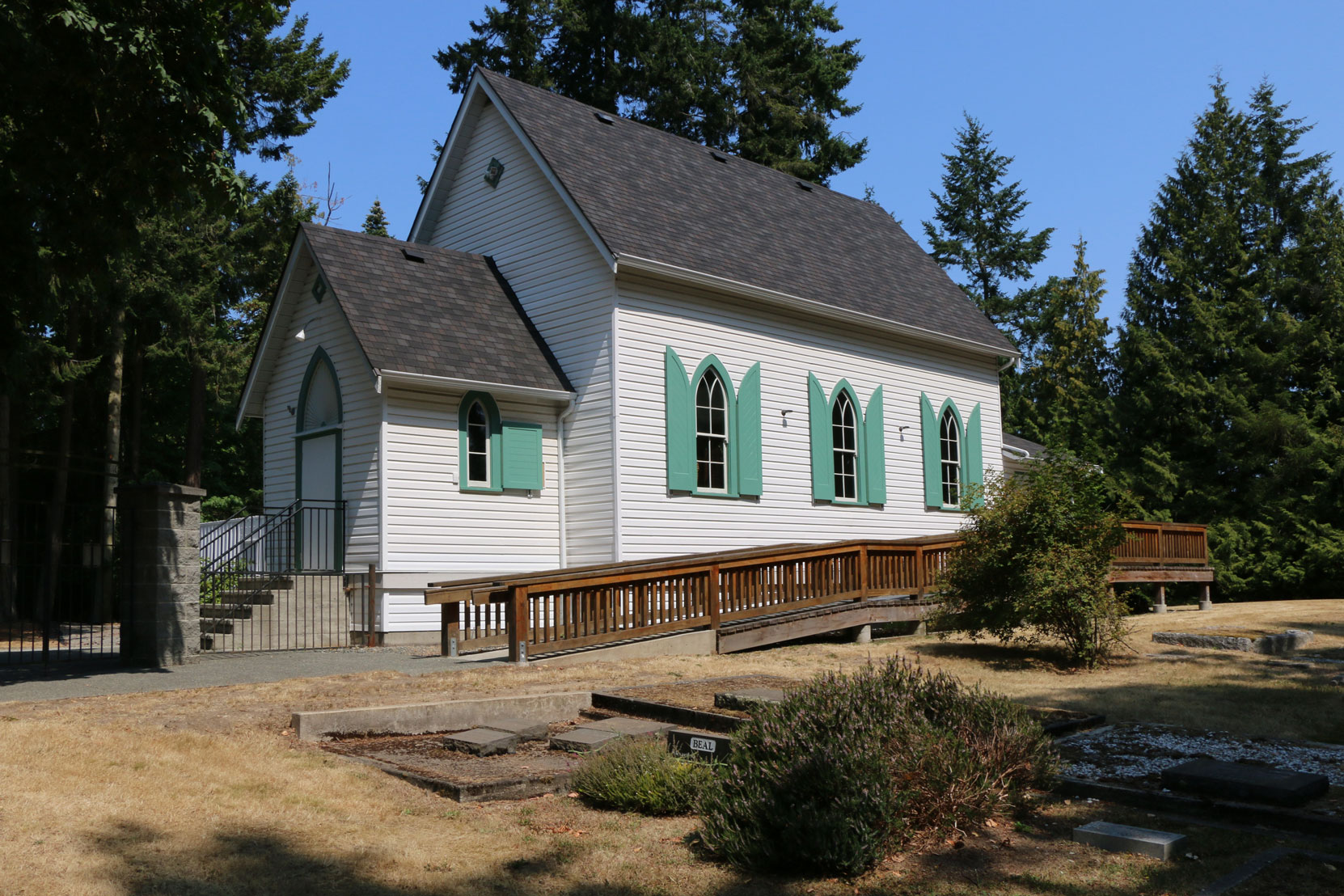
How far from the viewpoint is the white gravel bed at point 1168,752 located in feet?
22.3

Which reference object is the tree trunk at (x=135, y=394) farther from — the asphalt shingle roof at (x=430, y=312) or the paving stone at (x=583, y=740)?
the paving stone at (x=583, y=740)

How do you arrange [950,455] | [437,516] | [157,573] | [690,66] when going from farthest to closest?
[690,66] < [950,455] < [437,516] < [157,573]

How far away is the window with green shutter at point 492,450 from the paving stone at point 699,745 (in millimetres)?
10245

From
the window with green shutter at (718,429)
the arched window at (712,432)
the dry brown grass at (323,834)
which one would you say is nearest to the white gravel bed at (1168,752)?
the dry brown grass at (323,834)

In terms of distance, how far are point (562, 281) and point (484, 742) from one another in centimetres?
1194

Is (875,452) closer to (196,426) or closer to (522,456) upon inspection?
(522,456)

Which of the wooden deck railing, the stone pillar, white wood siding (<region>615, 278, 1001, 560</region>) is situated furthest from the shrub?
the stone pillar

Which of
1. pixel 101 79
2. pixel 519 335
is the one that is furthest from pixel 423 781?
pixel 519 335

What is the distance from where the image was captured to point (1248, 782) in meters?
5.79

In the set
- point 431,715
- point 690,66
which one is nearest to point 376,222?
point 690,66

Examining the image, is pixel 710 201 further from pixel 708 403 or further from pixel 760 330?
pixel 708 403

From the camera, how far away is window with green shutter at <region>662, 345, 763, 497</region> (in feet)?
60.4

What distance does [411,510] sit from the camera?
16391 mm

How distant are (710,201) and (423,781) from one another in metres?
16.7
